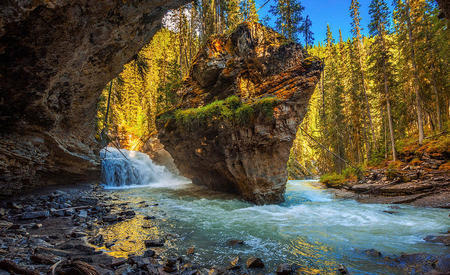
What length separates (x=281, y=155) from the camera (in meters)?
10.6

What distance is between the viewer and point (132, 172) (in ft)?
65.1

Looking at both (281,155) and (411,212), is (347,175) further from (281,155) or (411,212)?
(281,155)

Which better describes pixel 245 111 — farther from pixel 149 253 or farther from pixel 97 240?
pixel 97 240

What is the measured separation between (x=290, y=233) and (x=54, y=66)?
8.11 metres

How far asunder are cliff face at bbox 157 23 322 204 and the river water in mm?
2072

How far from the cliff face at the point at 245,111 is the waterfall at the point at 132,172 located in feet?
21.6

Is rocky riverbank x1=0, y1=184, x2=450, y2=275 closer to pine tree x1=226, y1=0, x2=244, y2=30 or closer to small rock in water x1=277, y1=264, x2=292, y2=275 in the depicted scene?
small rock in water x1=277, y1=264, x2=292, y2=275

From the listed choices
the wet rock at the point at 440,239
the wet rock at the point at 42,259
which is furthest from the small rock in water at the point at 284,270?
the wet rock at the point at 440,239

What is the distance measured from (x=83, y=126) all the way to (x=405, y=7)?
2325 cm

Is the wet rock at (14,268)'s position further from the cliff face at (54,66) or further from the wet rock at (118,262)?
the cliff face at (54,66)

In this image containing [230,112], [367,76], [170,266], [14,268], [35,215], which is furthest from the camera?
[367,76]

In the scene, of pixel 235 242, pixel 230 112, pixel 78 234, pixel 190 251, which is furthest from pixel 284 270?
pixel 230 112

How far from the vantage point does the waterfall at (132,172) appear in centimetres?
1780

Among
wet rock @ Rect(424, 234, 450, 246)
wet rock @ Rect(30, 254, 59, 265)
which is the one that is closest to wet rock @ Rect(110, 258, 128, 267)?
wet rock @ Rect(30, 254, 59, 265)
